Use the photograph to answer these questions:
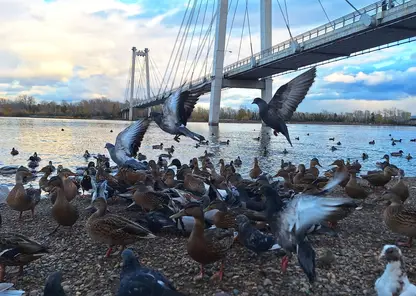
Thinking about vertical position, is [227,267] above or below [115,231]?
below

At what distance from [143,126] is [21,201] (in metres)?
3.53

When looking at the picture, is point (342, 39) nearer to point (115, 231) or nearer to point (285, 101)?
point (285, 101)

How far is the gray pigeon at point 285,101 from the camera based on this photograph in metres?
8.36

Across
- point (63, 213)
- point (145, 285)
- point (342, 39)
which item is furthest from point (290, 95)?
point (342, 39)

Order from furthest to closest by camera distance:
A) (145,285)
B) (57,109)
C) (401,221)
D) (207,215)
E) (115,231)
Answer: (57,109) → (207,215) → (401,221) → (115,231) → (145,285)

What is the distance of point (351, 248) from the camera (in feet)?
20.0

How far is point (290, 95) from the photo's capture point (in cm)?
877

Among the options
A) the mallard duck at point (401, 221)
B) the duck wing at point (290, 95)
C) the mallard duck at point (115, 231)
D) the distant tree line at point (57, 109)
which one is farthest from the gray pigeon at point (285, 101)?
the distant tree line at point (57, 109)

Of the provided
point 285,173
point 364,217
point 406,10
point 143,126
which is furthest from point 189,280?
point 406,10

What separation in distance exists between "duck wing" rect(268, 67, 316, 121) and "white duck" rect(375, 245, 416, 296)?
4689 mm

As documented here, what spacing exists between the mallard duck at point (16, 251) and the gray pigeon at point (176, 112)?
5.72 m

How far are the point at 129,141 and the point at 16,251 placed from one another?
588 cm

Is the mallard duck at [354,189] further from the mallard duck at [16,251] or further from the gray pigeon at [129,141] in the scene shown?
the mallard duck at [16,251]

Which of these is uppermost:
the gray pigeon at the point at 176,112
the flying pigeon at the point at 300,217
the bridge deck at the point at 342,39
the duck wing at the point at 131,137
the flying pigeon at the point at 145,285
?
the bridge deck at the point at 342,39
